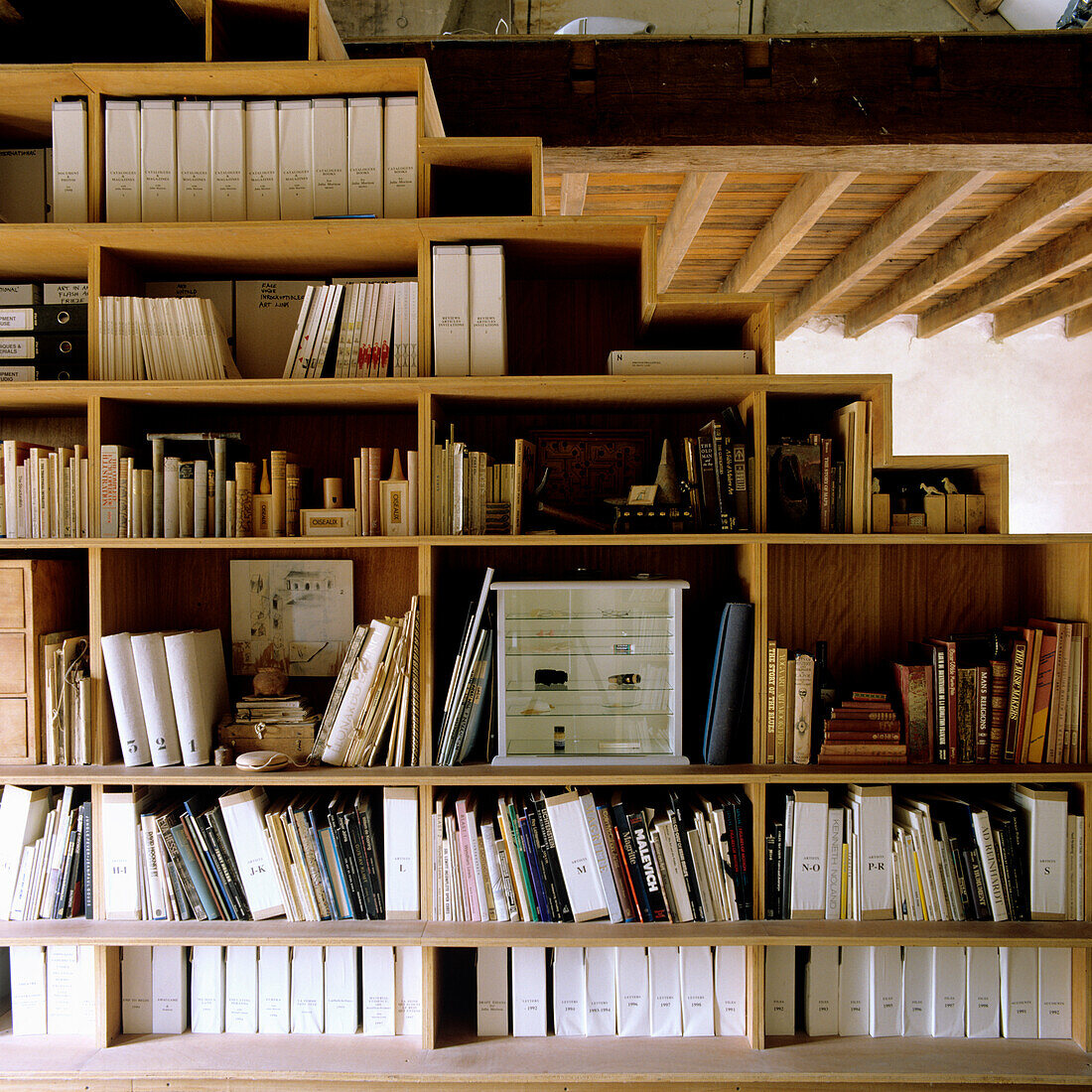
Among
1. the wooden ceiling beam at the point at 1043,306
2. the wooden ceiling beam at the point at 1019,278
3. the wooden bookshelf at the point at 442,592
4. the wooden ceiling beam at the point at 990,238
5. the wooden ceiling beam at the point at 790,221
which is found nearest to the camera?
the wooden bookshelf at the point at 442,592

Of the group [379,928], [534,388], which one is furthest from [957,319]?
[379,928]

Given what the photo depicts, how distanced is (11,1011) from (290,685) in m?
0.98

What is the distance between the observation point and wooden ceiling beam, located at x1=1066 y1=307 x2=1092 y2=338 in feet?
14.1

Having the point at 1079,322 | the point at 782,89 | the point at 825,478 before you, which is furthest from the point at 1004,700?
the point at 1079,322

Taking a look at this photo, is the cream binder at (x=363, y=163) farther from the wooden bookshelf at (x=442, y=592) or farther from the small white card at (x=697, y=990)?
the small white card at (x=697, y=990)

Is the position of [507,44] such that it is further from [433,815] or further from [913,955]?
[913,955]

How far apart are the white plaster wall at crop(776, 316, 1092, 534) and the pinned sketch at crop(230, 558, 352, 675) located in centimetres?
363

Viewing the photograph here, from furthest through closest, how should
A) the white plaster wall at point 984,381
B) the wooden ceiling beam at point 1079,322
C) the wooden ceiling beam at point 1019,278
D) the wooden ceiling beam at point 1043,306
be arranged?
the white plaster wall at point 984,381 → the wooden ceiling beam at point 1079,322 → the wooden ceiling beam at point 1043,306 → the wooden ceiling beam at point 1019,278

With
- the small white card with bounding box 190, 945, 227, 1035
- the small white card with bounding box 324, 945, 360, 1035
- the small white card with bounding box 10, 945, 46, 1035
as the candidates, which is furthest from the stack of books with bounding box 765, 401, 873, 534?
the small white card with bounding box 10, 945, 46, 1035

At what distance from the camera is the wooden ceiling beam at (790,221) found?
2170 millimetres

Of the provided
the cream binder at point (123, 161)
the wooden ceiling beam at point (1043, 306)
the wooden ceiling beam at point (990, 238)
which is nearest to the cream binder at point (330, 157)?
the cream binder at point (123, 161)

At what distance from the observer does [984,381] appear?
15.2ft

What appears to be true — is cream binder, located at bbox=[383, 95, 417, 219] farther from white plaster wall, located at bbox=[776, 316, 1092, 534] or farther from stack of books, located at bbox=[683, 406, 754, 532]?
white plaster wall, located at bbox=[776, 316, 1092, 534]

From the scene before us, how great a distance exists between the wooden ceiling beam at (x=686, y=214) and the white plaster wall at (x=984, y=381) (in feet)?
6.78
